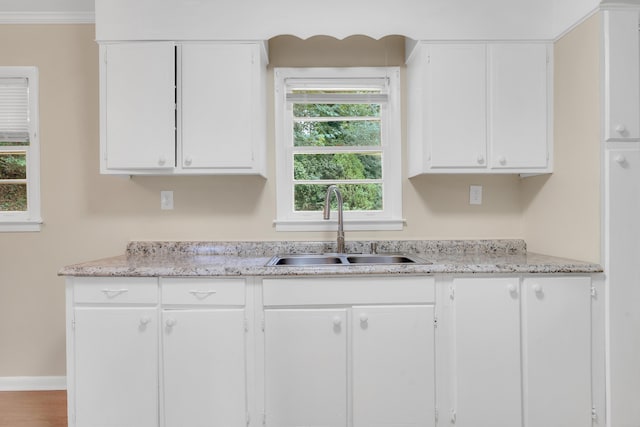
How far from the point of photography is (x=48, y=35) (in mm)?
2324

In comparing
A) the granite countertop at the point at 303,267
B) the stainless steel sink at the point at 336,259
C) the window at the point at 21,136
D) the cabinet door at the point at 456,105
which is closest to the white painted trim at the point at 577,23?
the cabinet door at the point at 456,105

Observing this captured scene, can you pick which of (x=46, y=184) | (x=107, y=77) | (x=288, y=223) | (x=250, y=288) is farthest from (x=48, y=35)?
(x=250, y=288)

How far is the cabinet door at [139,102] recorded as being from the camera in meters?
1.94

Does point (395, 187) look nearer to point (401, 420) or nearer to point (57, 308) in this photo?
point (401, 420)

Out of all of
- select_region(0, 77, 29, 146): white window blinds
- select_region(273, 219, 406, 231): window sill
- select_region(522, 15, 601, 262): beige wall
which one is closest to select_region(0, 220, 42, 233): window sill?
select_region(0, 77, 29, 146): white window blinds

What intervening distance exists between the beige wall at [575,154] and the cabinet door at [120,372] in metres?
2.18

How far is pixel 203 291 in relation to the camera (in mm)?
1676

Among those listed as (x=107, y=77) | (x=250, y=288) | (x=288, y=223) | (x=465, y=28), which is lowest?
(x=250, y=288)

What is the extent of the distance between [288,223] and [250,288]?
2.34 ft

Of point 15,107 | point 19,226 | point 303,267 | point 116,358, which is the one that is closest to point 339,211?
point 303,267

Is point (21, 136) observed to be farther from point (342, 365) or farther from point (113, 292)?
point (342, 365)

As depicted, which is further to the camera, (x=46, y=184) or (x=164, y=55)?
(x=46, y=184)

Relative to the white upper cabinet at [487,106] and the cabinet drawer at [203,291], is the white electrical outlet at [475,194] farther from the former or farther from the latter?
the cabinet drawer at [203,291]

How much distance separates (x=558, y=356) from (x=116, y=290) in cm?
216
